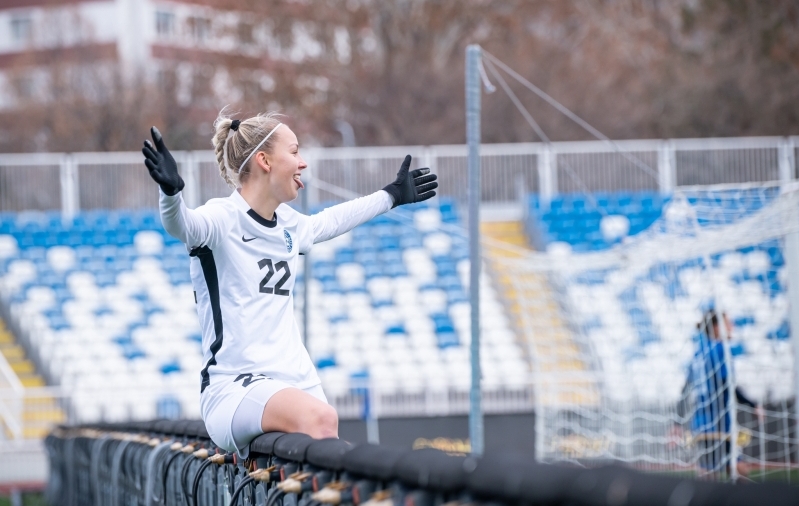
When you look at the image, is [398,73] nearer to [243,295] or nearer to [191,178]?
[191,178]

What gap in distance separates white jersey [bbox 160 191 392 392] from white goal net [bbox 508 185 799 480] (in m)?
6.08

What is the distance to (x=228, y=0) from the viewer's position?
3416 cm

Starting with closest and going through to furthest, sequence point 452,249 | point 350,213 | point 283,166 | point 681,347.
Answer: point 283,166 < point 350,213 < point 681,347 < point 452,249

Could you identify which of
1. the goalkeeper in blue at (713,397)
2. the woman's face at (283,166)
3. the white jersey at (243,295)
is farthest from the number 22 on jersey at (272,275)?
the goalkeeper in blue at (713,397)

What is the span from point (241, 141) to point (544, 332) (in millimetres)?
13066

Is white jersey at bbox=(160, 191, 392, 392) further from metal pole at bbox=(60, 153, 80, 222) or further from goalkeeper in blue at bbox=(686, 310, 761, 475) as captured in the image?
metal pole at bbox=(60, 153, 80, 222)

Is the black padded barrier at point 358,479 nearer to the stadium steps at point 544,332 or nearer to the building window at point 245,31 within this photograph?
the stadium steps at point 544,332

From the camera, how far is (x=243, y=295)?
13.2 ft

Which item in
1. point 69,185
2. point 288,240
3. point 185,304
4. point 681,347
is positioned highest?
point 69,185

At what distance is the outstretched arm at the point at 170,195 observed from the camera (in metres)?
3.54

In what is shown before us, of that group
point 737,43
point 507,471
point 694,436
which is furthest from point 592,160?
point 507,471

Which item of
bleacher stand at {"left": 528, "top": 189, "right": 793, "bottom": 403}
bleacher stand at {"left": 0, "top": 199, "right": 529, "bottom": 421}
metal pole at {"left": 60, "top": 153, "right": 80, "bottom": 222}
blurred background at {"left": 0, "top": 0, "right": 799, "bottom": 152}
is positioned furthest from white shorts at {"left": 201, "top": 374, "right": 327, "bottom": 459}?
blurred background at {"left": 0, "top": 0, "right": 799, "bottom": 152}

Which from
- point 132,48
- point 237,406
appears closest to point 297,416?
point 237,406

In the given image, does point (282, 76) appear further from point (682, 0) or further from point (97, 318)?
point (97, 318)
